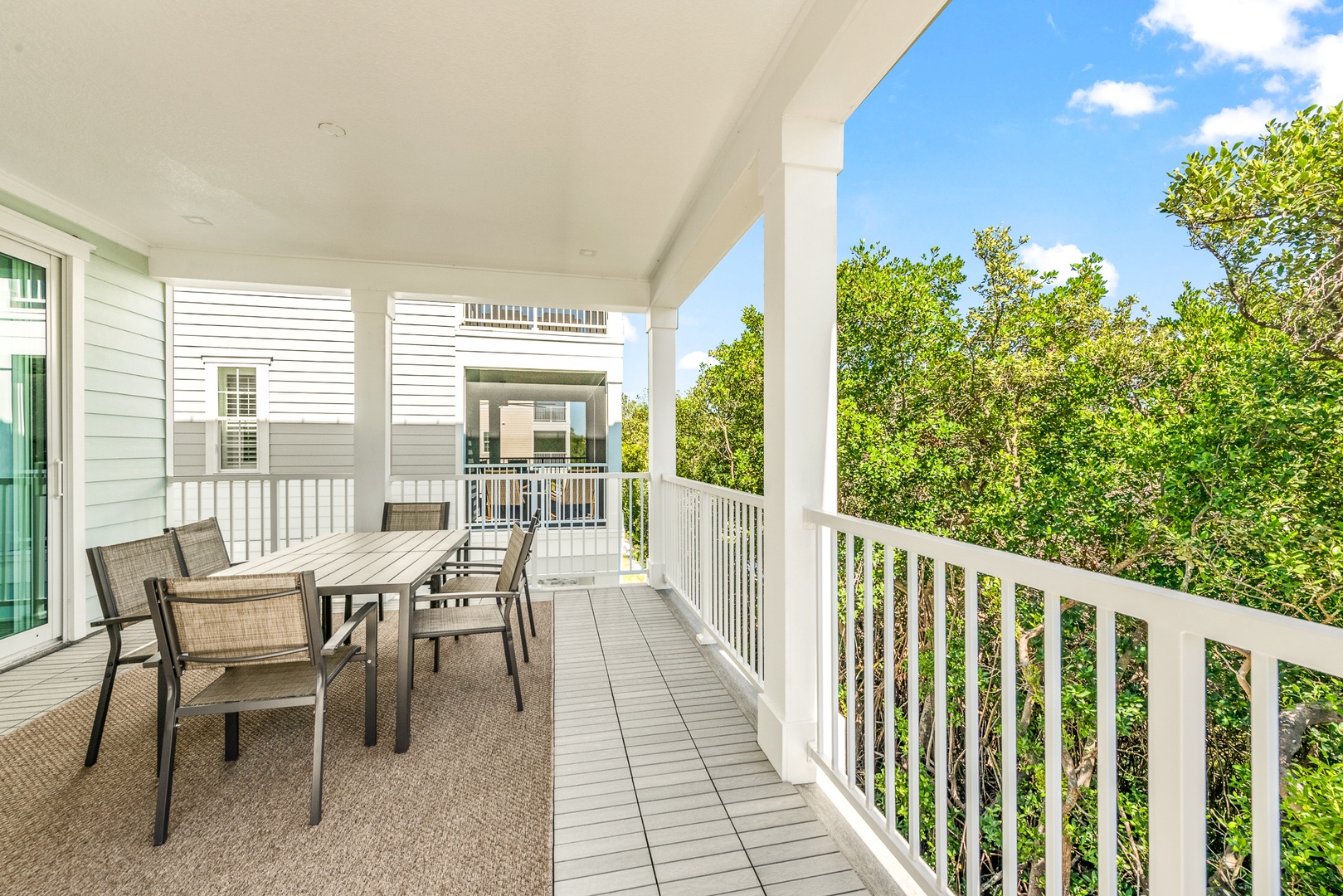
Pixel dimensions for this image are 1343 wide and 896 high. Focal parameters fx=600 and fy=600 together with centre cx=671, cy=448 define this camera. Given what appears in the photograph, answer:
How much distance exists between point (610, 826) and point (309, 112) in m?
3.20

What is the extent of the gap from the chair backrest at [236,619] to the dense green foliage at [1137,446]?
6.11ft

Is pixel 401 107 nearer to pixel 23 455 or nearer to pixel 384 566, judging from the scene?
pixel 384 566

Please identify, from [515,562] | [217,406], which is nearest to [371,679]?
[515,562]

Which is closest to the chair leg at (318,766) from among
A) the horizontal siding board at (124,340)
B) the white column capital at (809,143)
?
the white column capital at (809,143)

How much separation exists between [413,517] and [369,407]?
103 centimetres

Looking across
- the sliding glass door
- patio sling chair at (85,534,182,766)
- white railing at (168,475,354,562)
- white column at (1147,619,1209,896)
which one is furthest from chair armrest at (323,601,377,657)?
white railing at (168,475,354,562)

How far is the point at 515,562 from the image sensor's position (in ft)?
9.64

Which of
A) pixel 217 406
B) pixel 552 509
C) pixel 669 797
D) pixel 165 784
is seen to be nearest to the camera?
pixel 165 784

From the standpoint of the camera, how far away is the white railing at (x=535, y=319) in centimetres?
766

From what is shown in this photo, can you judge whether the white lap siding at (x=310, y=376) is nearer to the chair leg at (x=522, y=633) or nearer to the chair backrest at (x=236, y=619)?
the chair leg at (x=522, y=633)

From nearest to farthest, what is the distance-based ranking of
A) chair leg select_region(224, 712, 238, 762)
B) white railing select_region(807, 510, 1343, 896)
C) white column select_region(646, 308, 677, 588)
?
white railing select_region(807, 510, 1343, 896)
chair leg select_region(224, 712, 238, 762)
white column select_region(646, 308, 677, 588)

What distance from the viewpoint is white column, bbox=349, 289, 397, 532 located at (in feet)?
15.6

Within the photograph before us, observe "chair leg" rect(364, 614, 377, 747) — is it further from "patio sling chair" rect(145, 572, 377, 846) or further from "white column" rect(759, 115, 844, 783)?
"white column" rect(759, 115, 844, 783)

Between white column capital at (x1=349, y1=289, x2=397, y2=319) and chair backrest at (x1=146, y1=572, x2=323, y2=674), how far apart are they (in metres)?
3.25
